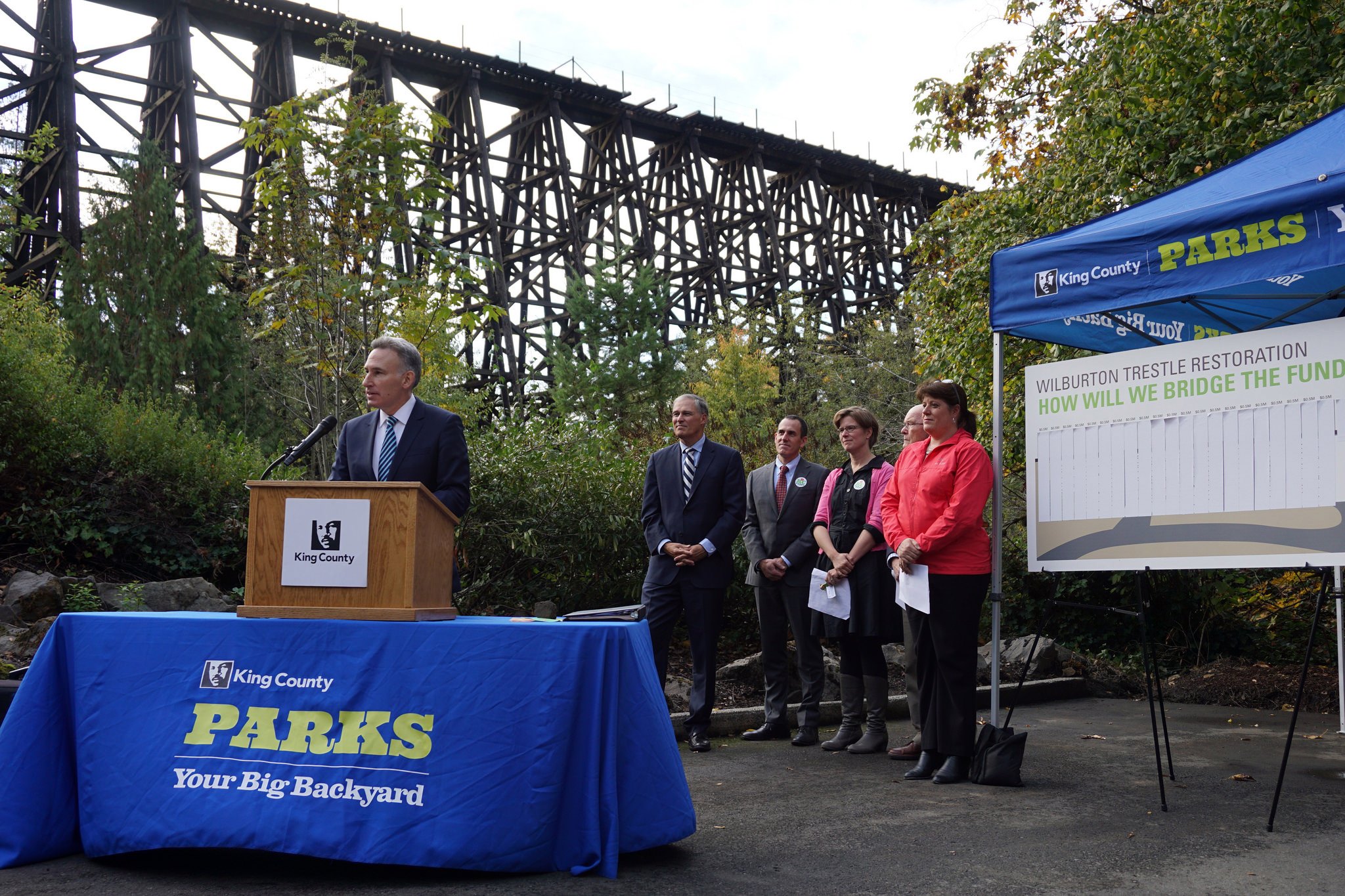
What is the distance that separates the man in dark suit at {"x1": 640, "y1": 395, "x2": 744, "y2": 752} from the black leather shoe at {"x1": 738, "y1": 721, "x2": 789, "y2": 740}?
1.19ft

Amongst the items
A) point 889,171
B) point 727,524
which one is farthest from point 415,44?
point 727,524

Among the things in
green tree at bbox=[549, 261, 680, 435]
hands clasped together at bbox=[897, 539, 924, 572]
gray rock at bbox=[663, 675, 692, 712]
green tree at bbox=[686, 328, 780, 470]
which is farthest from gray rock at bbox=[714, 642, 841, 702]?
green tree at bbox=[686, 328, 780, 470]

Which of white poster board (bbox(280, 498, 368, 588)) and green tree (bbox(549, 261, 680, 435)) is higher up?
green tree (bbox(549, 261, 680, 435))

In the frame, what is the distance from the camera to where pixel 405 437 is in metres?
3.95

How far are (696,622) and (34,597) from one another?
4501 mm

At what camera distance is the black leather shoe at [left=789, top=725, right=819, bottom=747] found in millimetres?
5895

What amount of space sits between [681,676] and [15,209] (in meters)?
13.0

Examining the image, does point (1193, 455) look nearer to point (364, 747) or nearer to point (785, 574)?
point (785, 574)

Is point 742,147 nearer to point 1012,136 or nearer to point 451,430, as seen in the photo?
point 1012,136

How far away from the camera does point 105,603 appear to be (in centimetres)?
745

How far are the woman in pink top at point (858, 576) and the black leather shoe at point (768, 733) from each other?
1.29 ft

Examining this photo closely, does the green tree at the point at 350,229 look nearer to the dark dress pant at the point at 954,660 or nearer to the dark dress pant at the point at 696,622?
the dark dress pant at the point at 696,622

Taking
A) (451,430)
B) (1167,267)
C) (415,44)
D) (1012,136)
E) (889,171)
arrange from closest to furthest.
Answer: (451,430), (1167,267), (1012,136), (415,44), (889,171)

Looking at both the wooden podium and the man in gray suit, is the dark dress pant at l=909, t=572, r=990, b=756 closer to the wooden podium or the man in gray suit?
the man in gray suit
